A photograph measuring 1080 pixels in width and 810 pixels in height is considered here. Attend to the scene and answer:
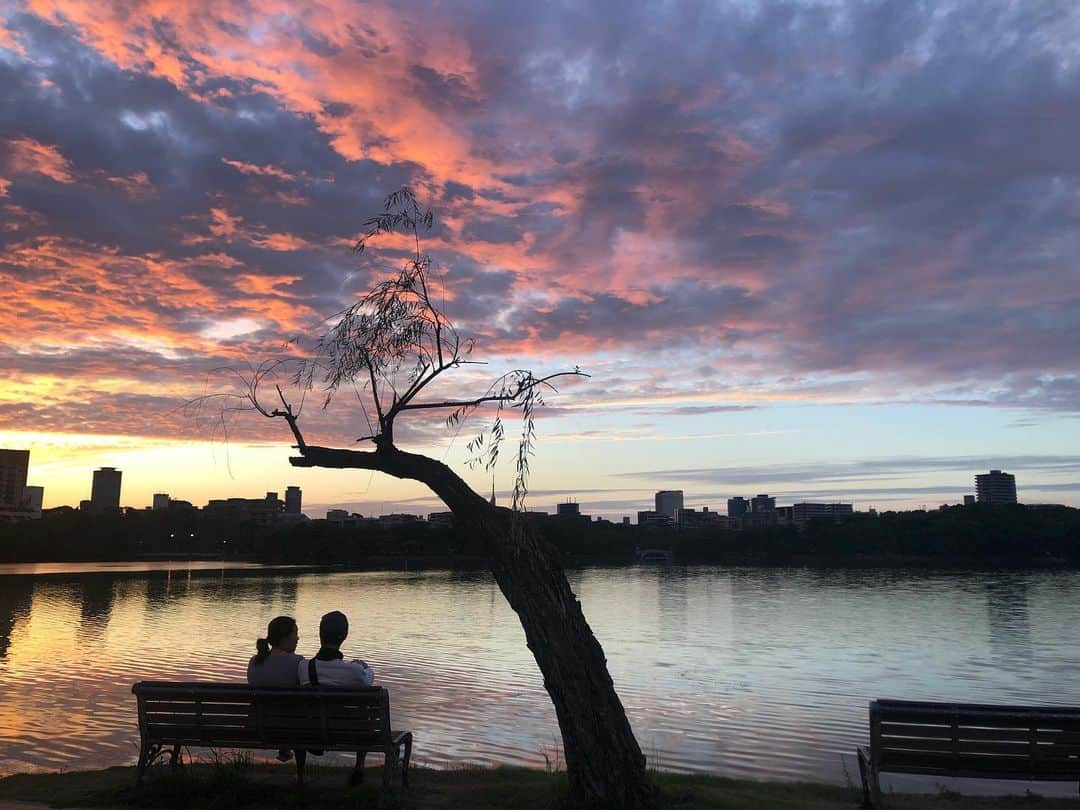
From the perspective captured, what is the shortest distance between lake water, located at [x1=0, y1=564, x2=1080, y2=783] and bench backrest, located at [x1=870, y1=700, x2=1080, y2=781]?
5646 mm

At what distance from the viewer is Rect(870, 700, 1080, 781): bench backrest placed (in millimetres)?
7664

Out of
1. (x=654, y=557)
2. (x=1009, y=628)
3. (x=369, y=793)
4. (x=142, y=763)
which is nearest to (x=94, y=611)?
(x=142, y=763)

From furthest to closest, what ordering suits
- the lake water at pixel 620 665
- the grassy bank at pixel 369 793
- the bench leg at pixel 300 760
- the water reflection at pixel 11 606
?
the water reflection at pixel 11 606
the lake water at pixel 620 665
the bench leg at pixel 300 760
the grassy bank at pixel 369 793

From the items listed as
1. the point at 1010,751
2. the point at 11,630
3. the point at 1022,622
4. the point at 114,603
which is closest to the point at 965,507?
the point at 1022,622

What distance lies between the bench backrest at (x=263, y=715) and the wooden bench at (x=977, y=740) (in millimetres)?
4601

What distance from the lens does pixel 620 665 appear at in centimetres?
2720

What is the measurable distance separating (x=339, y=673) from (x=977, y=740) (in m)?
5.93

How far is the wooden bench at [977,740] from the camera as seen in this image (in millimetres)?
7664

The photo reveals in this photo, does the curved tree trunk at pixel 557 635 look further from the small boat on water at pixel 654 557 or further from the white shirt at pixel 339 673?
the small boat on water at pixel 654 557

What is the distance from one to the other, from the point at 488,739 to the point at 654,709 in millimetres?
5115

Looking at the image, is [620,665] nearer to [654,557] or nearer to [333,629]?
[333,629]

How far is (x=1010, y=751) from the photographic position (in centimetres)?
776

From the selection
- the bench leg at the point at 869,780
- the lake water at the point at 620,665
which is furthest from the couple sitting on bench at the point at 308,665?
the lake water at the point at 620,665

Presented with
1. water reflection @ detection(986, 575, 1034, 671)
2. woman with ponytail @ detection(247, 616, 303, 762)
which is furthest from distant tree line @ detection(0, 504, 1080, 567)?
woman with ponytail @ detection(247, 616, 303, 762)
